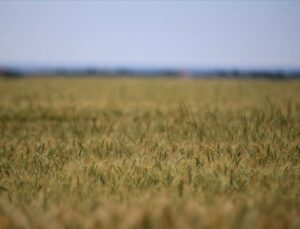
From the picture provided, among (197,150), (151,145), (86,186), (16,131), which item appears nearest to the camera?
(86,186)

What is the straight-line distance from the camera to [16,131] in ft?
18.5

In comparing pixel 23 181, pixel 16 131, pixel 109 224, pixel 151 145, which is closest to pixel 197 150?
pixel 151 145

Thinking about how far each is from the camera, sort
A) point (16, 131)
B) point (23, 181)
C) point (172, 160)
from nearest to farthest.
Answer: point (23, 181), point (172, 160), point (16, 131)

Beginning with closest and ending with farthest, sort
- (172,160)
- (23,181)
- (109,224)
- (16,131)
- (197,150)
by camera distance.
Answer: (109,224), (23,181), (172,160), (197,150), (16,131)

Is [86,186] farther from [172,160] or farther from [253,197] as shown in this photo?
[253,197]

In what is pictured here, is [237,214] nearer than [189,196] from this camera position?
Yes

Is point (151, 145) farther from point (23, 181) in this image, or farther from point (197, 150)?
point (23, 181)

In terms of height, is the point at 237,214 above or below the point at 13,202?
above

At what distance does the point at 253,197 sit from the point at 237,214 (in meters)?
0.53

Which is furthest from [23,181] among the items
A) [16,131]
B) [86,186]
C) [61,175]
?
[16,131]

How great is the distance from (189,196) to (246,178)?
21.3 inches

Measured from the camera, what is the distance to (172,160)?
11.2 ft

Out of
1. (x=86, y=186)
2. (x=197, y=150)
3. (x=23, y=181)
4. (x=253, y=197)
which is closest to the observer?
(x=253, y=197)

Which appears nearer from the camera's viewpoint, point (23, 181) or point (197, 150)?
point (23, 181)
